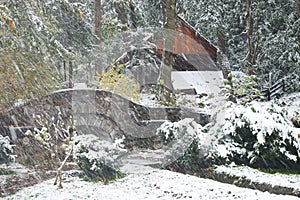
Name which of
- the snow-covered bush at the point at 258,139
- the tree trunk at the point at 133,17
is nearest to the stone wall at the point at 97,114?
the snow-covered bush at the point at 258,139

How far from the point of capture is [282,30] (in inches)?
676

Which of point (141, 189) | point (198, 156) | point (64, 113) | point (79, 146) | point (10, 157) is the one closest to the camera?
point (141, 189)

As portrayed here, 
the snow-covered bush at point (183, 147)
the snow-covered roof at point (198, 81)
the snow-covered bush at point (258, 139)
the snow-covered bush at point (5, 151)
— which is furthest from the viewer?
the snow-covered roof at point (198, 81)

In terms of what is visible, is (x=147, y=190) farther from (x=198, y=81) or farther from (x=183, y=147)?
(x=198, y=81)

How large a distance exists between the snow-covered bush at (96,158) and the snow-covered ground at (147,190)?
21 centimetres

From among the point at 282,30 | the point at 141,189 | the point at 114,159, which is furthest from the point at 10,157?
the point at 282,30

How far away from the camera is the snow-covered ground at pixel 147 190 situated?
4.74m

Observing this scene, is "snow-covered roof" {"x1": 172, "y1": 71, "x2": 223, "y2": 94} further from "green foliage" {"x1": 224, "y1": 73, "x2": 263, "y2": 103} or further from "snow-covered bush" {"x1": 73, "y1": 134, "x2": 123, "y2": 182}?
"snow-covered bush" {"x1": 73, "y1": 134, "x2": 123, "y2": 182}

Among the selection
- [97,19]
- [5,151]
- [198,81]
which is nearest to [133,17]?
[97,19]

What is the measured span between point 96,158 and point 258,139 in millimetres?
2987

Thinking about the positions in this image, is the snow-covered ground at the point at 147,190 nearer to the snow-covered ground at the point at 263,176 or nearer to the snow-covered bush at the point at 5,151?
the snow-covered ground at the point at 263,176

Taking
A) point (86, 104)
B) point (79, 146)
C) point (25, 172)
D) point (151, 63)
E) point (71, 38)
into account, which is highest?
point (71, 38)

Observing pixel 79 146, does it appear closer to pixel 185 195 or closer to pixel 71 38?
pixel 185 195

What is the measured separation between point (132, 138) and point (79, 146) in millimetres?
3022
